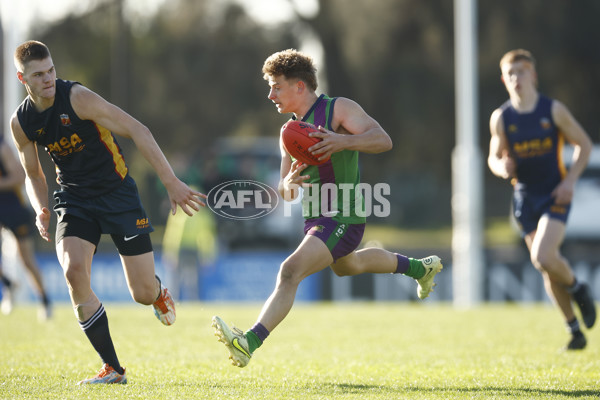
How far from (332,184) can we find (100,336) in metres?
1.76

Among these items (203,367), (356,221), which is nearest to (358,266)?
(356,221)

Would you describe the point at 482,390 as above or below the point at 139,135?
below

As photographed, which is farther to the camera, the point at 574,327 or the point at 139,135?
the point at 574,327

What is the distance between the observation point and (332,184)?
18.2ft

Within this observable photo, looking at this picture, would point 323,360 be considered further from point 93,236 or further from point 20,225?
point 20,225

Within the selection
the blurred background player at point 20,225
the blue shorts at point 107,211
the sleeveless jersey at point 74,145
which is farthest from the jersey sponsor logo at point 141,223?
the blurred background player at point 20,225

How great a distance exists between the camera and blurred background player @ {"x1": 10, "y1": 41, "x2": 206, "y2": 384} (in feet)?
17.1

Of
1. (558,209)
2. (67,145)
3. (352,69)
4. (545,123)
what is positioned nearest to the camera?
(67,145)

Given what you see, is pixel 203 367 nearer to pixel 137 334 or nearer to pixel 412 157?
pixel 137 334

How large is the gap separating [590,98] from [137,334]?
67.8 ft

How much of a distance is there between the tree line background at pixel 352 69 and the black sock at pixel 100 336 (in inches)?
661

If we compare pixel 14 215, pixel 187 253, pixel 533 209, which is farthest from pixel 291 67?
pixel 187 253

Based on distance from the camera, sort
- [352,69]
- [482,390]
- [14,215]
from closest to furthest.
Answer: [482,390] → [14,215] → [352,69]

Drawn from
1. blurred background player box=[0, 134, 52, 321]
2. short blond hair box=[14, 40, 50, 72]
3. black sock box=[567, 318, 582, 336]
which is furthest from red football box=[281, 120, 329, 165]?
blurred background player box=[0, 134, 52, 321]
